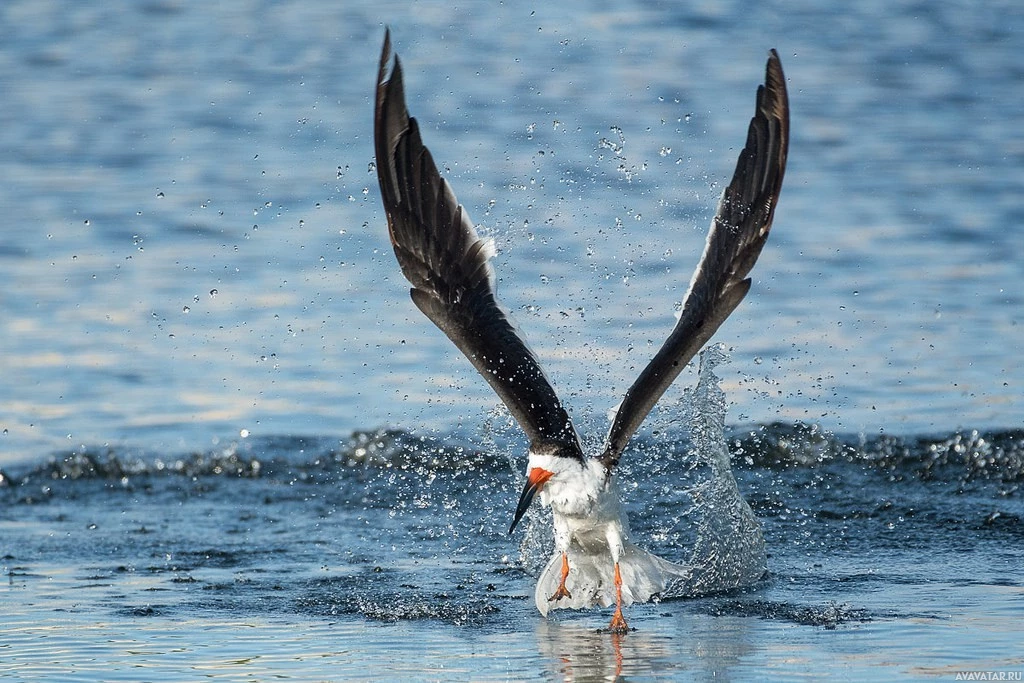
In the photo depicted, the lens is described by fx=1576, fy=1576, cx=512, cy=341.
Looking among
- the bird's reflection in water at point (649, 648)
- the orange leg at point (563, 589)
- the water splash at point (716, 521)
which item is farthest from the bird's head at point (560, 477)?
the water splash at point (716, 521)

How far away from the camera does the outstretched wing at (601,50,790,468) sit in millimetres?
6941

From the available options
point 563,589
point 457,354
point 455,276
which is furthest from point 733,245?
point 457,354

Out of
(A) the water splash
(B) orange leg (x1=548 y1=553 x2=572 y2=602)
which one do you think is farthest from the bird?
(A) the water splash

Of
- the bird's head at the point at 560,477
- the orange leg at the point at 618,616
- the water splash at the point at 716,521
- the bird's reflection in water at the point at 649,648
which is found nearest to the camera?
the bird's reflection in water at the point at 649,648

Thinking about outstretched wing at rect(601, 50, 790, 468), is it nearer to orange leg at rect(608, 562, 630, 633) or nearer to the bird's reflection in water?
orange leg at rect(608, 562, 630, 633)

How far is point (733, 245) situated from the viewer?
7.33 m

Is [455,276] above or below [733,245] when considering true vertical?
below

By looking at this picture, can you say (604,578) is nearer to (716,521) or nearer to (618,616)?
(618,616)

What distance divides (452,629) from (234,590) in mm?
1294

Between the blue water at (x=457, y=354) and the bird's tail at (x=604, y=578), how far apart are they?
0.41 feet

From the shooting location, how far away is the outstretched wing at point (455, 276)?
6984mm

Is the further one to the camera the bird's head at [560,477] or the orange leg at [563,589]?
the orange leg at [563,589]

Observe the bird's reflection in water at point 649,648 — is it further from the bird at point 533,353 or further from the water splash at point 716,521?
the water splash at point 716,521

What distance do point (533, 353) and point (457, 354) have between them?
4.29 metres
